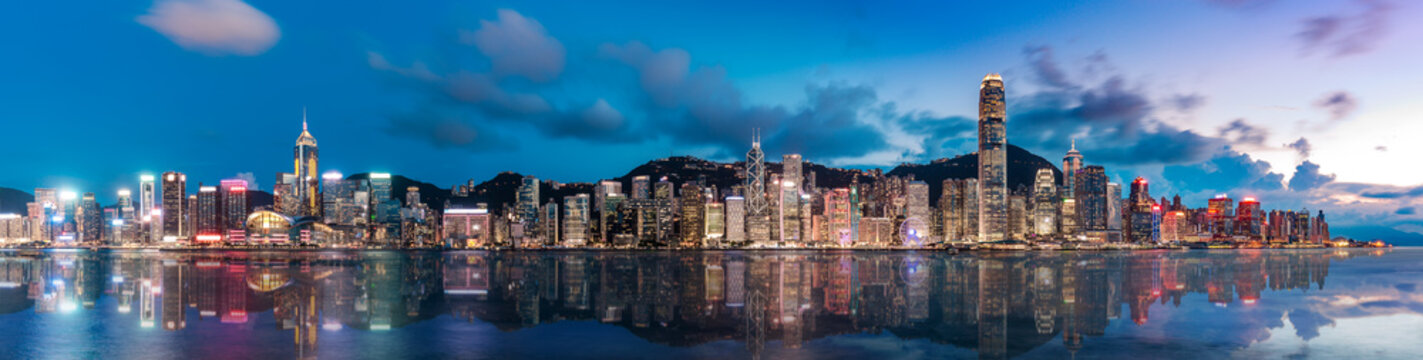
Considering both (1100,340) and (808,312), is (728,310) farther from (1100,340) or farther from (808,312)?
(1100,340)

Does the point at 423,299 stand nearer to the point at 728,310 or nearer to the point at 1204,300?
the point at 728,310

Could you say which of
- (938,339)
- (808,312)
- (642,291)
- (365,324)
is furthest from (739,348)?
(642,291)

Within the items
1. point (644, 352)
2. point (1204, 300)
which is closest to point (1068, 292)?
point (1204, 300)

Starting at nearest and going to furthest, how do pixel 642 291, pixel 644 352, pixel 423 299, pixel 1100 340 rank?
pixel 644 352 → pixel 1100 340 → pixel 423 299 → pixel 642 291

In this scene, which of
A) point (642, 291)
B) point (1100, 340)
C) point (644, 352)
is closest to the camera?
point (644, 352)

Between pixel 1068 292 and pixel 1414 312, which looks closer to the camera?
pixel 1414 312

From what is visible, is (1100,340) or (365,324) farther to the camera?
(365,324)

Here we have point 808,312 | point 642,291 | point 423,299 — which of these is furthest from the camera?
point 642,291

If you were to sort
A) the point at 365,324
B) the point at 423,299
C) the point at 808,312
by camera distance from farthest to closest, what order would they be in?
the point at 423,299, the point at 808,312, the point at 365,324

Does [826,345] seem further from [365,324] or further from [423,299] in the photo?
[423,299]
